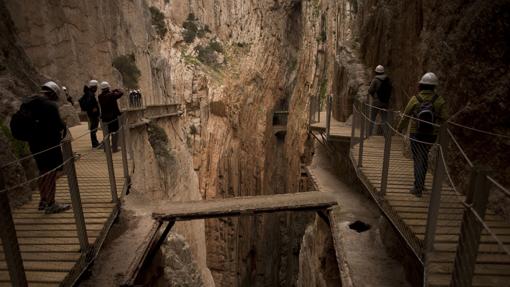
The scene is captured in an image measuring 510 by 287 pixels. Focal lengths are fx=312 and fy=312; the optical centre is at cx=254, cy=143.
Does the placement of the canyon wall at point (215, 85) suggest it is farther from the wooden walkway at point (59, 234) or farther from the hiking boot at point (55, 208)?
the hiking boot at point (55, 208)

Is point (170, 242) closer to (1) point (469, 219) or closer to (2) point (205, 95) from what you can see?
(1) point (469, 219)

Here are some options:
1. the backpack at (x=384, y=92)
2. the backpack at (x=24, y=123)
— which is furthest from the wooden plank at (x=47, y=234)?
A: the backpack at (x=384, y=92)

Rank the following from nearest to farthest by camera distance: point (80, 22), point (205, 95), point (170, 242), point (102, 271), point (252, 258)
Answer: point (102, 271) → point (170, 242) → point (80, 22) → point (205, 95) → point (252, 258)

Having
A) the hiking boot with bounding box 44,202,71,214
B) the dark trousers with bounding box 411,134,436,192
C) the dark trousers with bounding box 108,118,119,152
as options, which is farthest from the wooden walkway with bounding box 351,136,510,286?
the dark trousers with bounding box 108,118,119,152

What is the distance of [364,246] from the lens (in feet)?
20.3

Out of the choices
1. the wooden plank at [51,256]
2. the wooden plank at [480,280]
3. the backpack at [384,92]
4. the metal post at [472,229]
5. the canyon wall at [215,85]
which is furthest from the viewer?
the canyon wall at [215,85]

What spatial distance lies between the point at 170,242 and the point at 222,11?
31546 mm

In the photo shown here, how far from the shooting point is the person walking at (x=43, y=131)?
4.94 metres

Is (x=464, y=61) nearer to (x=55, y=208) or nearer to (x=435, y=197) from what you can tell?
(x=435, y=197)

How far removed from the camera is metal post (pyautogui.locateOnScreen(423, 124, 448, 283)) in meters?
3.65

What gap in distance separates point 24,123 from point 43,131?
0.32m

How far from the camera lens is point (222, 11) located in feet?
115

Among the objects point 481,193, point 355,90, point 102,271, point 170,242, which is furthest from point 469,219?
point 355,90

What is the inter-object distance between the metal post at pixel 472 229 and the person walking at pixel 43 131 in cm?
548
